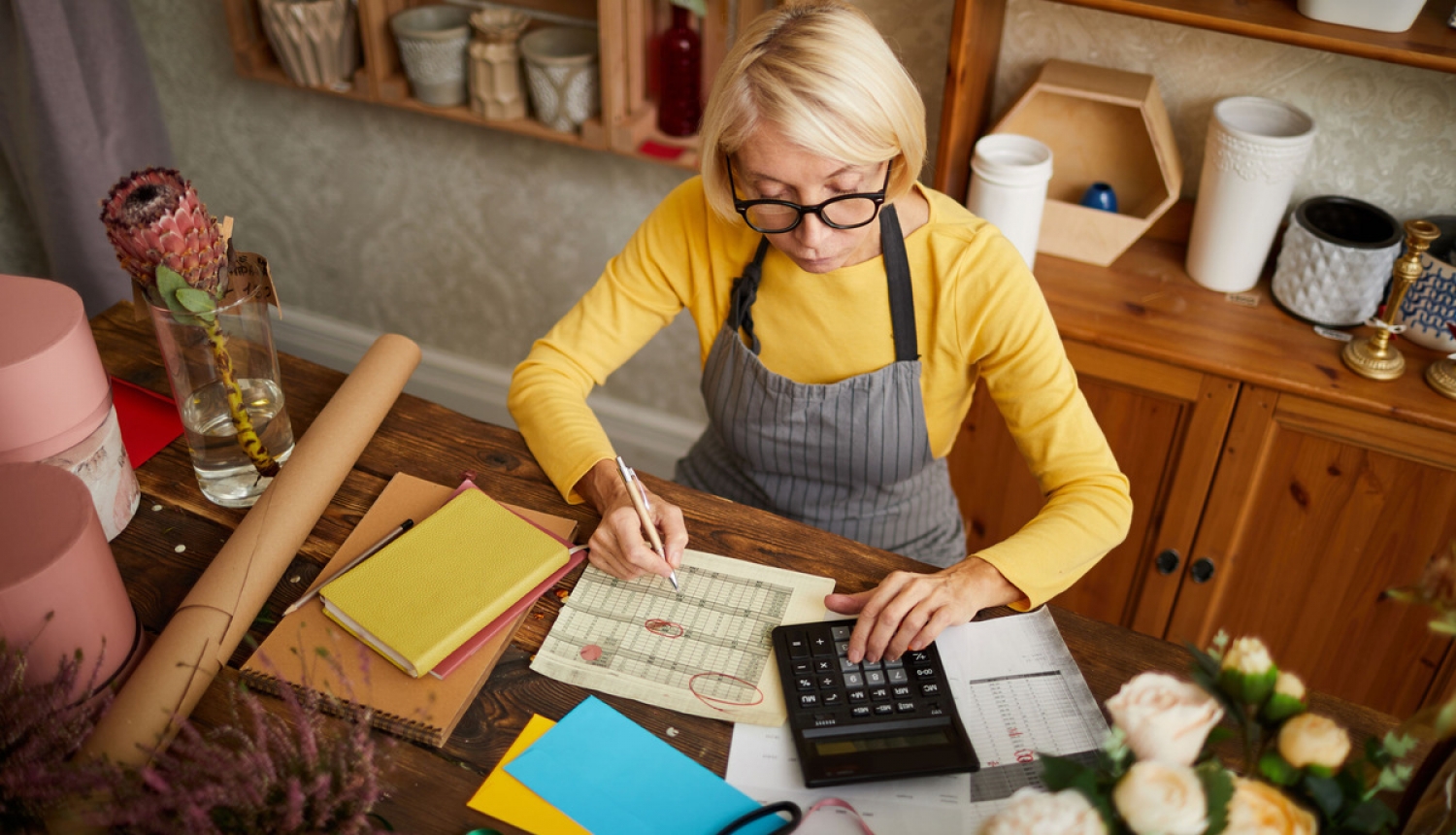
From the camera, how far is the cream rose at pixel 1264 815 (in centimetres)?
61

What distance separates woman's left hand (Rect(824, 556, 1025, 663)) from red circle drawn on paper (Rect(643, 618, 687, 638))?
0.53 ft

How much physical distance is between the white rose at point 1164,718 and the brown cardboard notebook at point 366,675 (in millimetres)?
638

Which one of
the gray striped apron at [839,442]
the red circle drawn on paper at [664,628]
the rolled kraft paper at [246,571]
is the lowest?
the gray striped apron at [839,442]

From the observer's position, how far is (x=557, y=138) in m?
2.35

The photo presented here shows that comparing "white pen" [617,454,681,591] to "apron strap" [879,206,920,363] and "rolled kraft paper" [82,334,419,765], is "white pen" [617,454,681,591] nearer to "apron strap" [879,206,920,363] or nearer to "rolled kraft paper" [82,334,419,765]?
"rolled kraft paper" [82,334,419,765]

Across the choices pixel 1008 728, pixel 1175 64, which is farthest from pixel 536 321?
pixel 1008 728

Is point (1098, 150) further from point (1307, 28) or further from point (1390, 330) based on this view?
point (1390, 330)

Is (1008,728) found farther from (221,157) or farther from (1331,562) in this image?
(221,157)

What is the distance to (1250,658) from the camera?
0.68 metres

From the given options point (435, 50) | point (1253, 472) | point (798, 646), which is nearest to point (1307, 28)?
point (1253, 472)

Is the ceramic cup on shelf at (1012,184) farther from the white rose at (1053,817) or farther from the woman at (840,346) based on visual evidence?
the white rose at (1053,817)

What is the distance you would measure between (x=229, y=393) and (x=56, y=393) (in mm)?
169

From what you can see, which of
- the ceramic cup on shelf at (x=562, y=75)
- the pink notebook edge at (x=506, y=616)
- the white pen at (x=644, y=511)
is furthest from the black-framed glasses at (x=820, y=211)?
the ceramic cup on shelf at (x=562, y=75)

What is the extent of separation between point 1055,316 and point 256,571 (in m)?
1.37
